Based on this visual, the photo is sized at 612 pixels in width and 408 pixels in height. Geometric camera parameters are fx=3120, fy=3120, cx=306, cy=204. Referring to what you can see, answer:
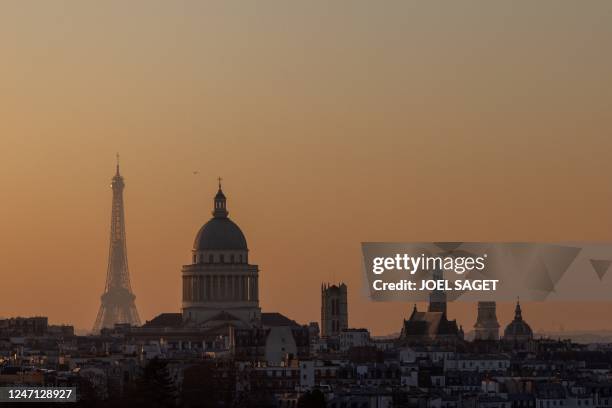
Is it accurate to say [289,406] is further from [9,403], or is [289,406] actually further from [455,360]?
[455,360]

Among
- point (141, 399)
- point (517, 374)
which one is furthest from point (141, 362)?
point (141, 399)

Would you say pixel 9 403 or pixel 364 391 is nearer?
pixel 9 403

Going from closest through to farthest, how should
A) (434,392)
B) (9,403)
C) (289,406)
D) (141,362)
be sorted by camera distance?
(9,403), (289,406), (434,392), (141,362)

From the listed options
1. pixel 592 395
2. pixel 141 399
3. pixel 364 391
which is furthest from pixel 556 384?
pixel 141 399

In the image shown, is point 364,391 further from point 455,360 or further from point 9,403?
point 455,360

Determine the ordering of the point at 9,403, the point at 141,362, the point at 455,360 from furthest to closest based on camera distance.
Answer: the point at 455,360, the point at 141,362, the point at 9,403

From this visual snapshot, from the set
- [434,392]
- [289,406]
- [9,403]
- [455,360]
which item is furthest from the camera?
[455,360]

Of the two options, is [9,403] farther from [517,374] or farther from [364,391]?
[517,374]

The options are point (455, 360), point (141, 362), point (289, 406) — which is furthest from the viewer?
point (455, 360)

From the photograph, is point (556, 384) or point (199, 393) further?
point (556, 384)
